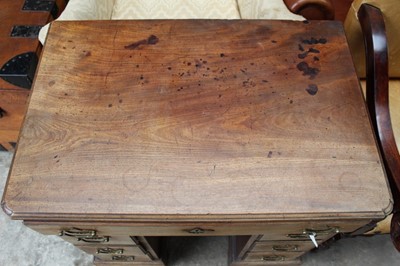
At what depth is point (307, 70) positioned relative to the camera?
703 millimetres

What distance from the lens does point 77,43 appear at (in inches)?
29.2

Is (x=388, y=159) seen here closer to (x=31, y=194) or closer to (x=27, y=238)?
(x=31, y=194)

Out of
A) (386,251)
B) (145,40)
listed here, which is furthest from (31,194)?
(386,251)


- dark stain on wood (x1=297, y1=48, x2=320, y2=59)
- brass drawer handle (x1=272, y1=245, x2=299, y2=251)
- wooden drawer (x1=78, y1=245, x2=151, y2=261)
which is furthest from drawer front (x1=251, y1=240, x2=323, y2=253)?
dark stain on wood (x1=297, y1=48, x2=320, y2=59)

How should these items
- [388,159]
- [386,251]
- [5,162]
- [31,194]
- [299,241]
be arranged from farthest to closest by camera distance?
[5,162], [386,251], [299,241], [388,159], [31,194]

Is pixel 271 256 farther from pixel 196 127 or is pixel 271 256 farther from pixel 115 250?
pixel 196 127

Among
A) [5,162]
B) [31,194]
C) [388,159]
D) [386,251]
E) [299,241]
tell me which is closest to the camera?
[31,194]

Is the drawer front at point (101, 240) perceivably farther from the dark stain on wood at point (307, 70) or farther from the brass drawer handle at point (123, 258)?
the dark stain on wood at point (307, 70)

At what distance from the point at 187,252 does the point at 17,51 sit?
0.90 metres

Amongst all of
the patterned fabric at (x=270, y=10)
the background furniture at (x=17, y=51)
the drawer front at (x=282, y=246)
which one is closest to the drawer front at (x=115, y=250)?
the drawer front at (x=282, y=246)

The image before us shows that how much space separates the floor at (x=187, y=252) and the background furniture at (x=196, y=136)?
1.42ft

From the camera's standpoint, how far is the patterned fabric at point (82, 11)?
2.65 ft

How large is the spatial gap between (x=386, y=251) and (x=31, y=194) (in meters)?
1.20

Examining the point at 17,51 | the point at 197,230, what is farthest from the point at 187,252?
the point at 17,51
